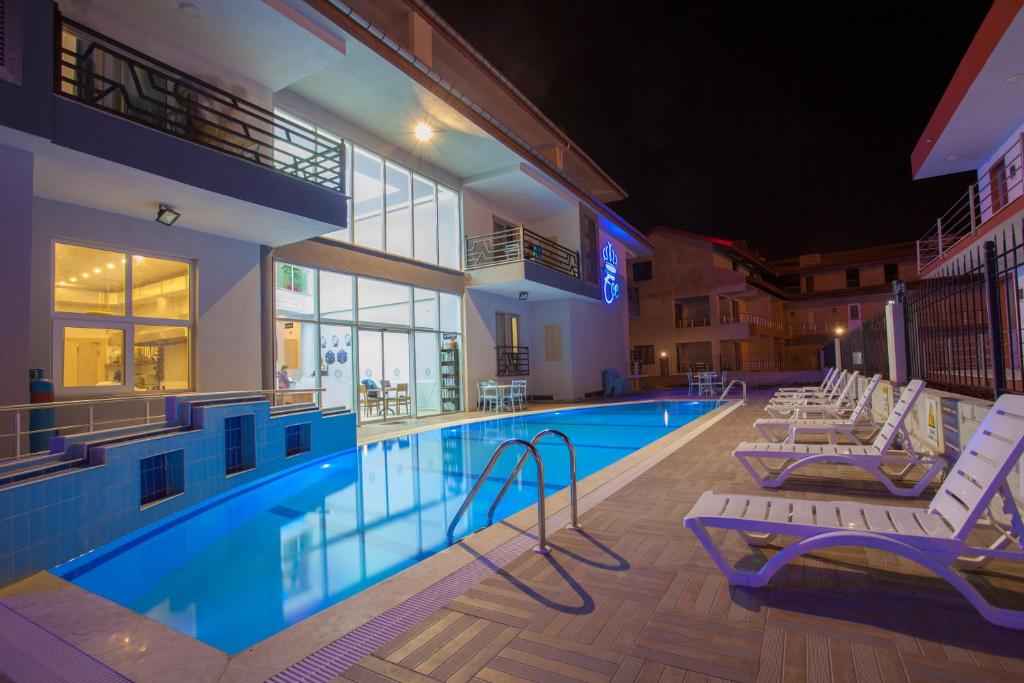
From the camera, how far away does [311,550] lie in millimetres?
A: 4117

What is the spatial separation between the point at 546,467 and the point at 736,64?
18780 millimetres

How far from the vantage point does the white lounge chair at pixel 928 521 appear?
7.29 feet

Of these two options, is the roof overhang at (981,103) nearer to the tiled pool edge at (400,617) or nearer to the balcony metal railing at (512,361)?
the tiled pool edge at (400,617)

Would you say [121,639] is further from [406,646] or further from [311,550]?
[311,550]

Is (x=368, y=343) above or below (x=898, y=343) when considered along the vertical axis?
above

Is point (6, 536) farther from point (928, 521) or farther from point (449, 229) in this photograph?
point (449, 229)

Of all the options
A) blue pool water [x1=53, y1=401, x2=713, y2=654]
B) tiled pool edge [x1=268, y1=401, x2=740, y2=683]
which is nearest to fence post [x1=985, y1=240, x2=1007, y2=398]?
tiled pool edge [x1=268, y1=401, x2=740, y2=683]

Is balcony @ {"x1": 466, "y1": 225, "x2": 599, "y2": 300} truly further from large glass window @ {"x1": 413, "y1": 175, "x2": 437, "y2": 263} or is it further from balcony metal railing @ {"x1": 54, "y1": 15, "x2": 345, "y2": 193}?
balcony metal railing @ {"x1": 54, "y1": 15, "x2": 345, "y2": 193}

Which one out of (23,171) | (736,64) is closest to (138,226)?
(23,171)

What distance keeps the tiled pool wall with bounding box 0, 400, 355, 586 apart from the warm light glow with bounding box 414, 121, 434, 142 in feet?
24.6

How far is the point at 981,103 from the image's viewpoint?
403 inches

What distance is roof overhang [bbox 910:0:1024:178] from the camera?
803 cm

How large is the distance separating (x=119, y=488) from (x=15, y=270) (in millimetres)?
2710

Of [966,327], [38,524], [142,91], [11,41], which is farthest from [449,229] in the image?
[38,524]
